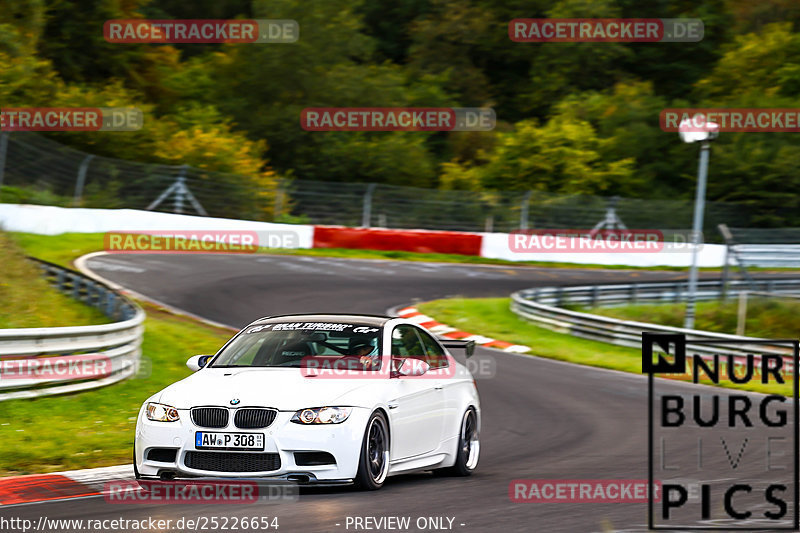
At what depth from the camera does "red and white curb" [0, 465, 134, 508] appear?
7895 mm

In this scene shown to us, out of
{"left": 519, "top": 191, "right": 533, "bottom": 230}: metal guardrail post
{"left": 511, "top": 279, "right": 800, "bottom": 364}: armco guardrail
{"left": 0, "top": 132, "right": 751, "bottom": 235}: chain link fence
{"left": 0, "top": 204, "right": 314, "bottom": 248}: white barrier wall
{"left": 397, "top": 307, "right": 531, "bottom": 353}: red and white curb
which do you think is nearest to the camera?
{"left": 397, "top": 307, "right": 531, "bottom": 353}: red and white curb

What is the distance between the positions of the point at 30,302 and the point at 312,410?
35.9 ft

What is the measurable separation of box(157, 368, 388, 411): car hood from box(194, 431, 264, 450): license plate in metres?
0.21

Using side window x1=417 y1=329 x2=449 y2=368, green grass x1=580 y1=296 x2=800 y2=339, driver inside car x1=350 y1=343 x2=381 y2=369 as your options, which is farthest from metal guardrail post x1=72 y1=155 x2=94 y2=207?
driver inside car x1=350 y1=343 x2=381 y2=369

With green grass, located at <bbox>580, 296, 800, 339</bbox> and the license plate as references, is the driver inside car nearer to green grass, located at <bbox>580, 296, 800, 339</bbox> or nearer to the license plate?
the license plate

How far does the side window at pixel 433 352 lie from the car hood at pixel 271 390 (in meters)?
1.19

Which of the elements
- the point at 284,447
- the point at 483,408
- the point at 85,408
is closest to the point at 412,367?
the point at 284,447

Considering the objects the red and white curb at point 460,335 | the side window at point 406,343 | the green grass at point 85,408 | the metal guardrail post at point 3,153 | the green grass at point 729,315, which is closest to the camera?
the side window at point 406,343

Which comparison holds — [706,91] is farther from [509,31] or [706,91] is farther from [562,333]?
[562,333]

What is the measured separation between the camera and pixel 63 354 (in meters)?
14.3

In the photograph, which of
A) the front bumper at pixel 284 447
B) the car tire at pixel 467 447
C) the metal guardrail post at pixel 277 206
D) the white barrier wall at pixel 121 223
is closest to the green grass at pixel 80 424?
the front bumper at pixel 284 447

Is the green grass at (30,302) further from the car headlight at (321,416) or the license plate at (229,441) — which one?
the car headlight at (321,416)

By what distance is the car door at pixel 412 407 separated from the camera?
880 cm

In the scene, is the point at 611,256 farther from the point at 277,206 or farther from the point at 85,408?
the point at 85,408
